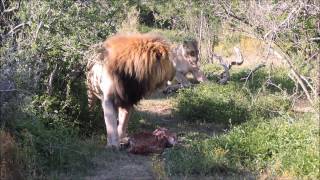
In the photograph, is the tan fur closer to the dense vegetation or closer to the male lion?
→ the male lion

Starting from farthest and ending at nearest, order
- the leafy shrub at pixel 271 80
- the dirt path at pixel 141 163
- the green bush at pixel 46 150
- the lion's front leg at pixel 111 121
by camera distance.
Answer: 1. the leafy shrub at pixel 271 80
2. the lion's front leg at pixel 111 121
3. the dirt path at pixel 141 163
4. the green bush at pixel 46 150

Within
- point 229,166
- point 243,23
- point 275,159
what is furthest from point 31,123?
point 243,23

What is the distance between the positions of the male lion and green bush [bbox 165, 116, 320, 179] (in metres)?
0.97

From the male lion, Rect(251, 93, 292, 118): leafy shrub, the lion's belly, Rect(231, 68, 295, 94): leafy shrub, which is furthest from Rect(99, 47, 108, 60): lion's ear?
Rect(231, 68, 295, 94): leafy shrub

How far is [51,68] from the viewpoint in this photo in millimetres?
7980

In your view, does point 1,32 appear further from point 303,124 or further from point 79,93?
point 303,124

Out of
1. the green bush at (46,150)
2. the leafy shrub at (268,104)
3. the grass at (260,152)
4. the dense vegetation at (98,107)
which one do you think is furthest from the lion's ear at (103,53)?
the leafy shrub at (268,104)

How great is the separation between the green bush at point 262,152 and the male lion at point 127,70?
0.97 meters

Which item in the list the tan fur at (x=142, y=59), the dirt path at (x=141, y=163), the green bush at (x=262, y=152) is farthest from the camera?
the tan fur at (x=142, y=59)

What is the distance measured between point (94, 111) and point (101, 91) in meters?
0.66

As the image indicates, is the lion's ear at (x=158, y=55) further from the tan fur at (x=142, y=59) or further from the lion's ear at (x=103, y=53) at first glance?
the lion's ear at (x=103, y=53)

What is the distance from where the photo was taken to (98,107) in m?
8.78

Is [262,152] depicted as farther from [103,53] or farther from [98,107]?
[98,107]

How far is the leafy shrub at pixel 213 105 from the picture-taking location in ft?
31.6
